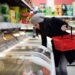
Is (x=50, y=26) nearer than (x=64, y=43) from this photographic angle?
No

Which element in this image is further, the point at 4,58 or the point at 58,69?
the point at 58,69

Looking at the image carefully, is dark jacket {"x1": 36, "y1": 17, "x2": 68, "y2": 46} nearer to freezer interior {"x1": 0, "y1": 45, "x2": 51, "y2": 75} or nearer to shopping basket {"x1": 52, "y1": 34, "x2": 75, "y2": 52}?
shopping basket {"x1": 52, "y1": 34, "x2": 75, "y2": 52}

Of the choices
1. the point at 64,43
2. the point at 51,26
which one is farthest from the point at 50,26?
the point at 64,43

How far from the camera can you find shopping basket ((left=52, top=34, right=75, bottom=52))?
2.87 m

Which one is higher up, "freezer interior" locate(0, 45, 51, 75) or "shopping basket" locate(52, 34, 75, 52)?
"freezer interior" locate(0, 45, 51, 75)

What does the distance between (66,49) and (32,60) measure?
4.34 feet

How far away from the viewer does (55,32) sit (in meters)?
3.07

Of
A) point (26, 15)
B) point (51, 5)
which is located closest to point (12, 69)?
point (26, 15)

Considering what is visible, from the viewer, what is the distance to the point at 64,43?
2.86 m

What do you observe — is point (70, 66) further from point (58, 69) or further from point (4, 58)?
point (4, 58)

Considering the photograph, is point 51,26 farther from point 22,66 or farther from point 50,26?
point 22,66

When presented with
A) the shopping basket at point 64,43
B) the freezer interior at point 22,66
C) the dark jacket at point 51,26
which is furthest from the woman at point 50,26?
the freezer interior at point 22,66

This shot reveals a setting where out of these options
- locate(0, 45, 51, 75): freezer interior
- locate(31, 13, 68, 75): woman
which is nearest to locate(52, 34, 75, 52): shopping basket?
locate(31, 13, 68, 75): woman

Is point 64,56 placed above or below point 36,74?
below
